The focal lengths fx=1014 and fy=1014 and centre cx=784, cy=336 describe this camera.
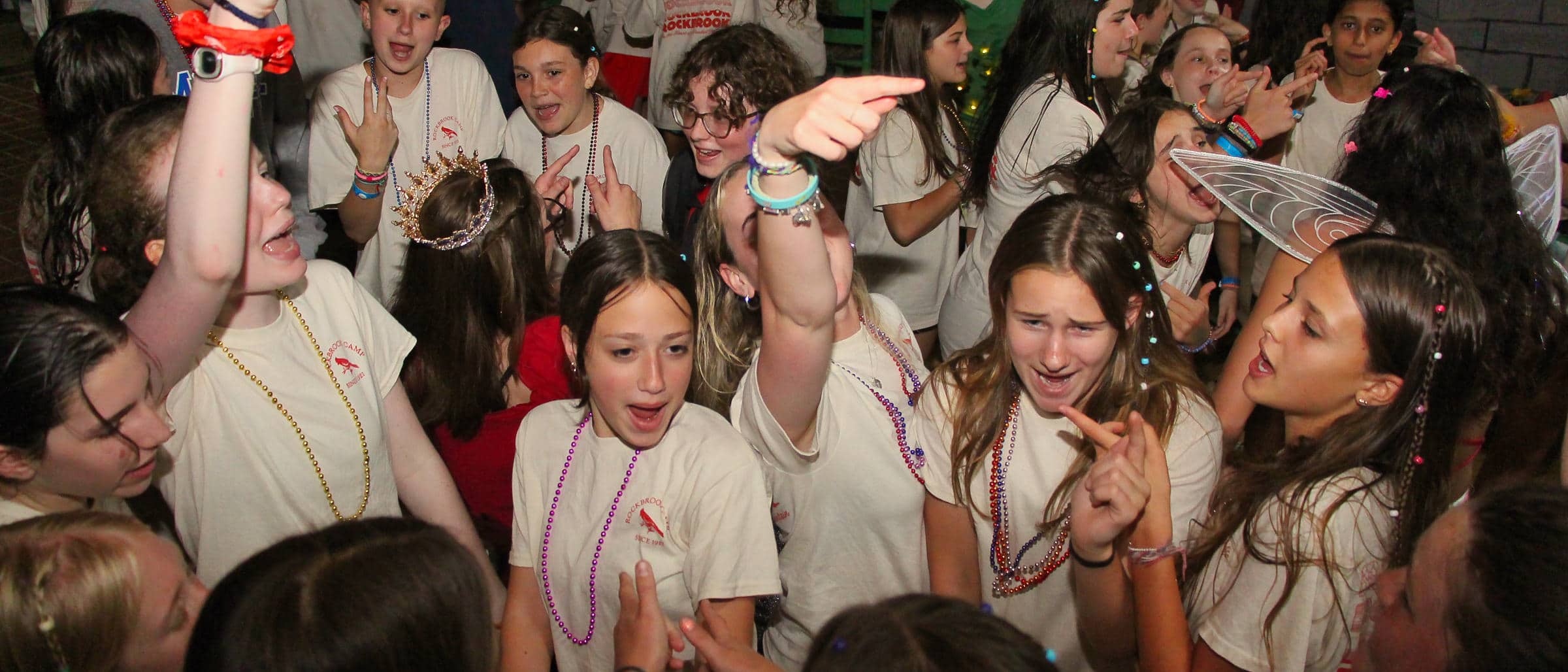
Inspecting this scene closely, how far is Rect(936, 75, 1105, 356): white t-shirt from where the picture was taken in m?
2.92

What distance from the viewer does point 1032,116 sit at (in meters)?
3.02

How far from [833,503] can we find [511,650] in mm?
667

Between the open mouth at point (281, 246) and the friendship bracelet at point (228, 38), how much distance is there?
0.32m

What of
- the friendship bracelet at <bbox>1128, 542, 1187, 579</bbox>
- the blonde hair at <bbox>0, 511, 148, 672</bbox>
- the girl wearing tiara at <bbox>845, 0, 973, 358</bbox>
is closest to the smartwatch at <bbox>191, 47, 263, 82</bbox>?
the blonde hair at <bbox>0, 511, 148, 672</bbox>

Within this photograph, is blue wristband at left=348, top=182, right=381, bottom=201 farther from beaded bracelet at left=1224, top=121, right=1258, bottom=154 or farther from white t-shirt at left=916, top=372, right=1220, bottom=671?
beaded bracelet at left=1224, top=121, right=1258, bottom=154

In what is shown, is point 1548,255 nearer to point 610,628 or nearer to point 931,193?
point 931,193

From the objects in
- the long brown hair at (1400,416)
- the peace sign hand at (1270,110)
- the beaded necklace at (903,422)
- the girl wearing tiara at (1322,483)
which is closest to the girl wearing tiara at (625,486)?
the beaded necklace at (903,422)

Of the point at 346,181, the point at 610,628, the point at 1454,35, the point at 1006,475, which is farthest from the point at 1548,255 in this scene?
the point at 1454,35

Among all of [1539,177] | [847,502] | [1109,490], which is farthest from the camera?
[1539,177]

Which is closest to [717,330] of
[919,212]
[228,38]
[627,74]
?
[228,38]

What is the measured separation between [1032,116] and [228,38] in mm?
2209

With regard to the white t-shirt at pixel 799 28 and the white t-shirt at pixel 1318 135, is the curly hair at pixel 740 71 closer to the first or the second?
the white t-shirt at pixel 799 28

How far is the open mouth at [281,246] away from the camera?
1.70 metres

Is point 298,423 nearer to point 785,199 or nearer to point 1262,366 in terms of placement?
point 785,199
